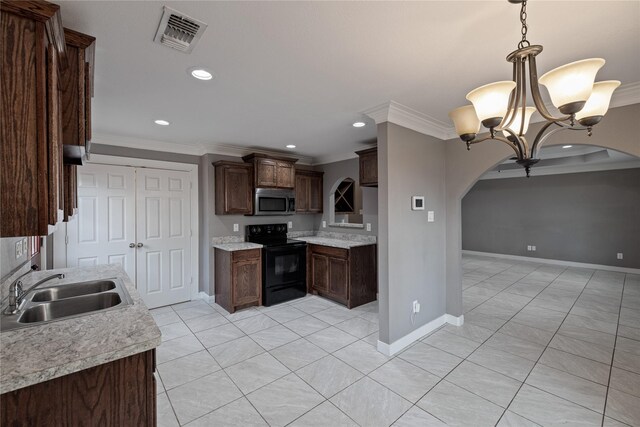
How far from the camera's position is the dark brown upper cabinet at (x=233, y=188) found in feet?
13.5

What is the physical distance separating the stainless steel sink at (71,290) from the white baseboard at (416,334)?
94.1 inches

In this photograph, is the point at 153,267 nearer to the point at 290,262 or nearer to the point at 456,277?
the point at 290,262

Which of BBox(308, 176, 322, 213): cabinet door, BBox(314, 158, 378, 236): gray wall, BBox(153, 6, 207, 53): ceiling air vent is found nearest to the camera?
BBox(153, 6, 207, 53): ceiling air vent

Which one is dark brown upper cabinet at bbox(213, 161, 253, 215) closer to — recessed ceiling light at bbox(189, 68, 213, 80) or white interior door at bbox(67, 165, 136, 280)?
white interior door at bbox(67, 165, 136, 280)

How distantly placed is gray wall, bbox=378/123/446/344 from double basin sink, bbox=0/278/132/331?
6.91ft

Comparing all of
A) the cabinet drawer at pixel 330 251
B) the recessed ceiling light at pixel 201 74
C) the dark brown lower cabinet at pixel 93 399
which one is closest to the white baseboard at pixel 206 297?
the cabinet drawer at pixel 330 251

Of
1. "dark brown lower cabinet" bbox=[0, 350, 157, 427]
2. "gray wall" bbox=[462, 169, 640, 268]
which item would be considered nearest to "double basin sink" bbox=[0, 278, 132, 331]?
"dark brown lower cabinet" bbox=[0, 350, 157, 427]

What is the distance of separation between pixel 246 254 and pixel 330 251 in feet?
4.06

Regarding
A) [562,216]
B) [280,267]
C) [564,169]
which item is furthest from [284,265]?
[564,169]

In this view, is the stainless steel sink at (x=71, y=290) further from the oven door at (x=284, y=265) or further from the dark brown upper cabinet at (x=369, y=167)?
the dark brown upper cabinet at (x=369, y=167)

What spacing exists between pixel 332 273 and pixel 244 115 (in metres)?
2.53

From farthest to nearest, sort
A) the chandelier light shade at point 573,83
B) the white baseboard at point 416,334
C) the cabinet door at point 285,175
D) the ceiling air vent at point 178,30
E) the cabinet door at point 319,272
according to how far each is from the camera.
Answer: the cabinet door at point 285,175, the cabinet door at point 319,272, the white baseboard at point 416,334, the ceiling air vent at point 178,30, the chandelier light shade at point 573,83

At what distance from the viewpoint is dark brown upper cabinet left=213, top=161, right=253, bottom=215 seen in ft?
13.5

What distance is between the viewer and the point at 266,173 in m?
4.28
